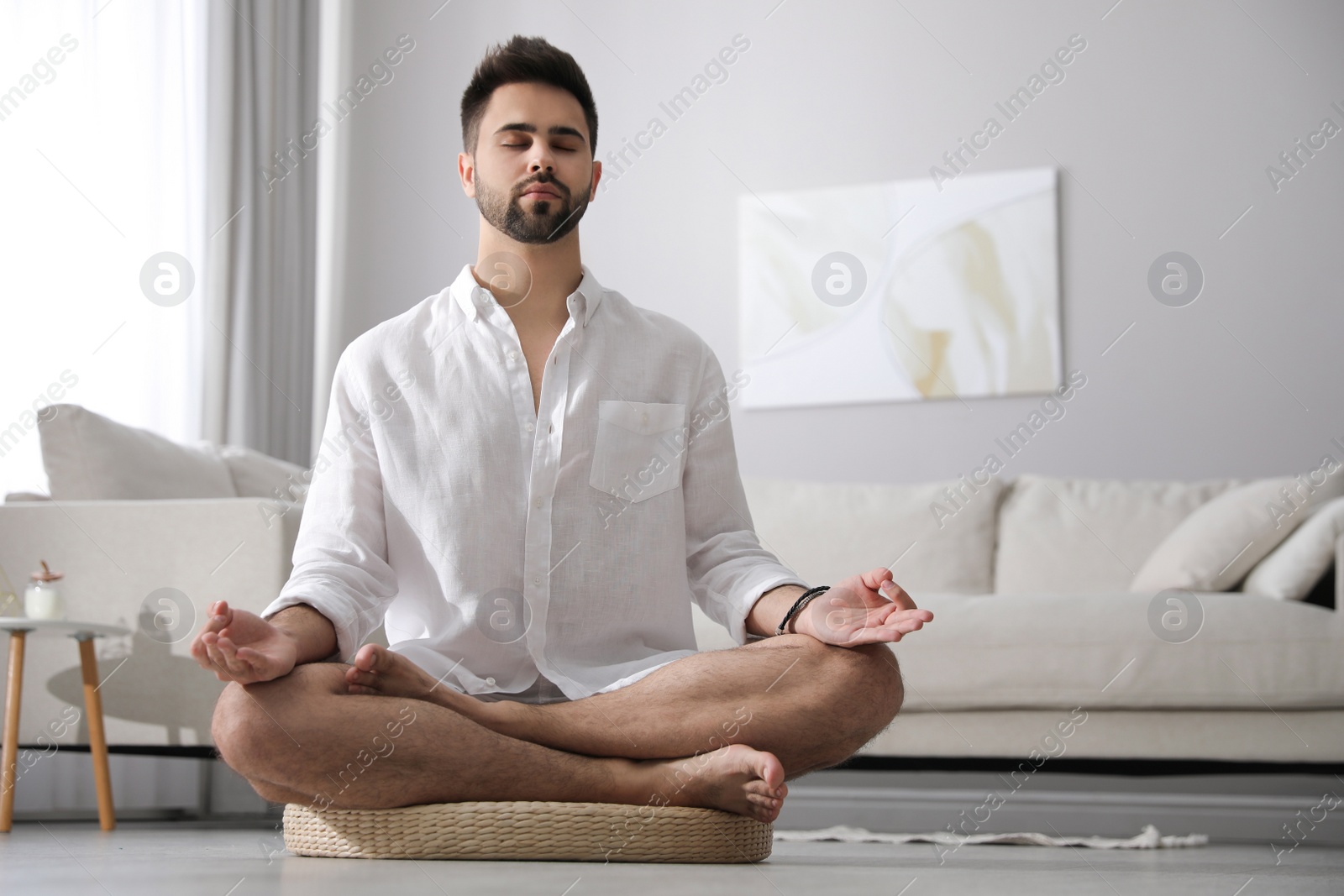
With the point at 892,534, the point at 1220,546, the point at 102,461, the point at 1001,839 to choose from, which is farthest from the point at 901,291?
the point at 102,461

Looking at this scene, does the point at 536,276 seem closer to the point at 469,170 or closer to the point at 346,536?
the point at 469,170

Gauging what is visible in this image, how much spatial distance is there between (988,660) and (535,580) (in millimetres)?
1178

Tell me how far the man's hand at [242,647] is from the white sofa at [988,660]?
991 mm

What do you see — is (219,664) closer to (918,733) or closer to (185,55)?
(918,733)

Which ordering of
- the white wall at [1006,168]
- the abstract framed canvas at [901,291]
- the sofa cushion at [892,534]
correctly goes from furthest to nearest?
1. the abstract framed canvas at [901,291]
2. the white wall at [1006,168]
3. the sofa cushion at [892,534]

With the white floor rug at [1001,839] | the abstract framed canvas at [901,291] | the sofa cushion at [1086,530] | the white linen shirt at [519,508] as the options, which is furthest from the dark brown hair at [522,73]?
the abstract framed canvas at [901,291]

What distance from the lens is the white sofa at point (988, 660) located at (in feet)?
7.35

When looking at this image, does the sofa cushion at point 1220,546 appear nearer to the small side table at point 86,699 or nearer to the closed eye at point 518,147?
the closed eye at point 518,147

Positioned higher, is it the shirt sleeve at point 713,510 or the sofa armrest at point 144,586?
the shirt sleeve at point 713,510

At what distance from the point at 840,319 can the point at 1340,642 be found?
6.05 feet

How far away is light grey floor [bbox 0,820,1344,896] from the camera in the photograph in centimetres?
106

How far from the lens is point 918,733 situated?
2.37 meters

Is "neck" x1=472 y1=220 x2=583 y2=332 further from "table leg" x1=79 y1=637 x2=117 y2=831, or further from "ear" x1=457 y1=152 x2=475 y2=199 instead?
"table leg" x1=79 y1=637 x2=117 y2=831

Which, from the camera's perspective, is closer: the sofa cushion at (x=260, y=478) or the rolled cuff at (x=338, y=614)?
the rolled cuff at (x=338, y=614)
